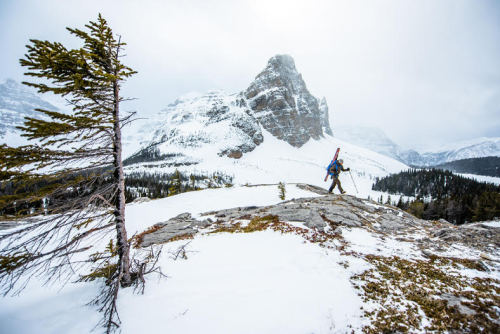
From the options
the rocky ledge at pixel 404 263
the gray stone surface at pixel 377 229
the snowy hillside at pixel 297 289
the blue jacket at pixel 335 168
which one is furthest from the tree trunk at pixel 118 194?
the blue jacket at pixel 335 168

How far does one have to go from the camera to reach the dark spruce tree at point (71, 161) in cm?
501

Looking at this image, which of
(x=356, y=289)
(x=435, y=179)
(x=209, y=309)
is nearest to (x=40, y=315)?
(x=209, y=309)

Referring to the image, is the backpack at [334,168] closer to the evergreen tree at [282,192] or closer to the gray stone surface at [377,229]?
the gray stone surface at [377,229]

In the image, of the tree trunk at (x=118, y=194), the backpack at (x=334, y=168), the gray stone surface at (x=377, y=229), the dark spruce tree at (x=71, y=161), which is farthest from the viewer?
the backpack at (x=334, y=168)

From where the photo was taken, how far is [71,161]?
606 centimetres

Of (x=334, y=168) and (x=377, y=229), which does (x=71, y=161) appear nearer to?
(x=377, y=229)

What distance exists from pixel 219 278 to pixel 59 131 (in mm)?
6776

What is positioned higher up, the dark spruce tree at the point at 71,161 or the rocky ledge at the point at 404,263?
the dark spruce tree at the point at 71,161

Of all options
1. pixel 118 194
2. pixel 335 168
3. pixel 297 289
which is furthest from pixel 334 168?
pixel 118 194

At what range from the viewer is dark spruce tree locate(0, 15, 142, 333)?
5.01 m

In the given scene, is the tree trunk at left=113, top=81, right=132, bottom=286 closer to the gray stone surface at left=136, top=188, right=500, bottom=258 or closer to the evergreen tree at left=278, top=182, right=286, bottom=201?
the gray stone surface at left=136, top=188, right=500, bottom=258

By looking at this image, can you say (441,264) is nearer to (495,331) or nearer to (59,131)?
(495,331)

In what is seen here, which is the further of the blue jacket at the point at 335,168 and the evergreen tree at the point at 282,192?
the evergreen tree at the point at 282,192

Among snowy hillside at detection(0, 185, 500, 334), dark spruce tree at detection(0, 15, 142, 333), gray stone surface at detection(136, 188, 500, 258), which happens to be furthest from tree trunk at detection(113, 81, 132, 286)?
gray stone surface at detection(136, 188, 500, 258)
